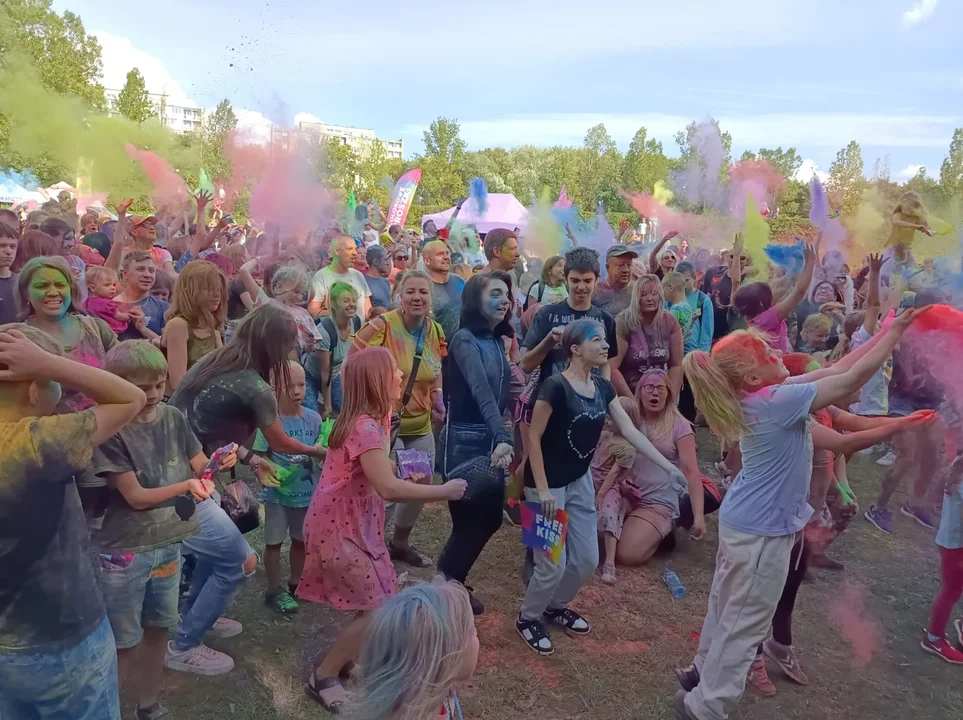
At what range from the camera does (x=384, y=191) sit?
26438mm

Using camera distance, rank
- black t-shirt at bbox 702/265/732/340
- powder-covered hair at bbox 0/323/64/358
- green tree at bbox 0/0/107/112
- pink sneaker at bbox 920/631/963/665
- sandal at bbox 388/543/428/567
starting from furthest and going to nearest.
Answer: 1. green tree at bbox 0/0/107/112
2. black t-shirt at bbox 702/265/732/340
3. sandal at bbox 388/543/428/567
4. pink sneaker at bbox 920/631/963/665
5. powder-covered hair at bbox 0/323/64/358

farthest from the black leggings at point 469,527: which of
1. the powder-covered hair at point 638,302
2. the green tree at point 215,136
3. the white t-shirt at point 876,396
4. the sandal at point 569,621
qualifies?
the green tree at point 215,136

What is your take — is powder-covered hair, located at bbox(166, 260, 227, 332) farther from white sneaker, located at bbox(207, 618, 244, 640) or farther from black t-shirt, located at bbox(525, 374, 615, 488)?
black t-shirt, located at bbox(525, 374, 615, 488)

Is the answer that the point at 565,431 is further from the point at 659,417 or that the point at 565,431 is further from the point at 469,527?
Answer: the point at 659,417

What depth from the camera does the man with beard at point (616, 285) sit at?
19.2 ft

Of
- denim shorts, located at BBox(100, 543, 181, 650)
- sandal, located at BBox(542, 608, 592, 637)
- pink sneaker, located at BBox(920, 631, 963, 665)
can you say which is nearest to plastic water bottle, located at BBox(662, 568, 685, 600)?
sandal, located at BBox(542, 608, 592, 637)

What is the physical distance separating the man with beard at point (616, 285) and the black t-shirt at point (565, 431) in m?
2.36

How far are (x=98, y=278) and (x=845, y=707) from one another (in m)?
5.26

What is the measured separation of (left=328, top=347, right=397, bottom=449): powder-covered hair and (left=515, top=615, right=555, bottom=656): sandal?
159cm

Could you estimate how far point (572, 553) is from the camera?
371cm

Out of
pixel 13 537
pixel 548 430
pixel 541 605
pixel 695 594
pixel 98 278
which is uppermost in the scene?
pixel 98 278

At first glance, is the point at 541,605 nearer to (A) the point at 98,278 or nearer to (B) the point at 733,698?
(B) the point at 733,698

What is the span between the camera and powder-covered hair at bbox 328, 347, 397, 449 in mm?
3004

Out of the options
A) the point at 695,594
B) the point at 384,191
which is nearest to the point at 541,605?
the point at 695,594
